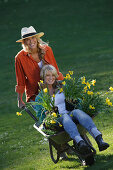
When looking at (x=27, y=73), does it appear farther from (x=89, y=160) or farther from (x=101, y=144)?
(x=101, y=144)

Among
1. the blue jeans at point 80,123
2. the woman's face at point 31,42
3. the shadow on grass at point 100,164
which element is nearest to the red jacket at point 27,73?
the woman's face at point 31,42

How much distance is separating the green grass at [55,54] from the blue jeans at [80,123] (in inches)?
16.6

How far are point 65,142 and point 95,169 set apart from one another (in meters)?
0.44

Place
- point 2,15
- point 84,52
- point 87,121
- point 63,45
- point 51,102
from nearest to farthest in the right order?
point 87,121, point 51,102, point 84,52, point 63,45, point 2,15

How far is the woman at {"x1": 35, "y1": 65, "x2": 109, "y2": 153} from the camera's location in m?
4.59

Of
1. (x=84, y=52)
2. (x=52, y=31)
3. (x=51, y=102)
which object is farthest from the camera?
(x=52, y=31)

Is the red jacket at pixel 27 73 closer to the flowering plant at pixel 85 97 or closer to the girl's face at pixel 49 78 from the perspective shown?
the girl's face at pixel 49 78

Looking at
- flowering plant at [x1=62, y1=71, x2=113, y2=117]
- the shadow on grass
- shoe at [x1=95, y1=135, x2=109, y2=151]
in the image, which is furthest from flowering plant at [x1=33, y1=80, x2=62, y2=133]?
the shadow on grass

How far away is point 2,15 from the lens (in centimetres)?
2536

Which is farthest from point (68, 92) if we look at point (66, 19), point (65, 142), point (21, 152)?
point (66, 19)

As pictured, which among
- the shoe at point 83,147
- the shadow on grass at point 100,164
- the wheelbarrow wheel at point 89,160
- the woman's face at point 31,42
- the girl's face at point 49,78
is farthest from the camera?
the woman's face at point 31,42

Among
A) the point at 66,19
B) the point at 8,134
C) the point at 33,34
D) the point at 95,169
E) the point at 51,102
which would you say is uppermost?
the point at 33,34

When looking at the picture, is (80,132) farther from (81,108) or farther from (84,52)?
(84,52)

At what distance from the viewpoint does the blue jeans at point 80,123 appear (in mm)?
4613
